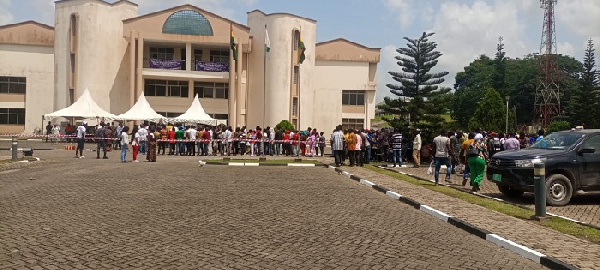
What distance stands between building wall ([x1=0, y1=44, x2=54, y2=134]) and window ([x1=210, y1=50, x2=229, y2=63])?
47.1ft

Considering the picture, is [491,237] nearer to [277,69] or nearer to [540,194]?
[540,194]

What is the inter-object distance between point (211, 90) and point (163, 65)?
5.28 meters

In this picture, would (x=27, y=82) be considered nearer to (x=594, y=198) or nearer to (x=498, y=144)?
(x=498, y=144)

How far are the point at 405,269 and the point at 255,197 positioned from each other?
644cm

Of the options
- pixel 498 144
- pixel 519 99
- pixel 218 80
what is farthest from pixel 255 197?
pixel 519 99

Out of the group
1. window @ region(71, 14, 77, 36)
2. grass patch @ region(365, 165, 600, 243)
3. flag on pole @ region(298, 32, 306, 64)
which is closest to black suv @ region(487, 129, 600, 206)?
grass patch @ region(365, 165, 600, 243)

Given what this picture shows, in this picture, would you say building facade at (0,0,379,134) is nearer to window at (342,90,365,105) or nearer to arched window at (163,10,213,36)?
arched window at (163,10,213,36)

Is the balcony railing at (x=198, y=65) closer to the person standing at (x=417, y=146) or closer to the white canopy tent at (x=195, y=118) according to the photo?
the white canopy tent at (x=195, y=118)

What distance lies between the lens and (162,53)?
51375 millimetres

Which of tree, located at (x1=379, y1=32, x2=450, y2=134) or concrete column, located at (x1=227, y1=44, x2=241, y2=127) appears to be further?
concrete column, located at (x1=227, y1=44, x2=241, y2=127)

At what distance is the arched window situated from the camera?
48.2 meters

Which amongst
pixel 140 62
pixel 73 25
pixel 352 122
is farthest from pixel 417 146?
pixel 73 25

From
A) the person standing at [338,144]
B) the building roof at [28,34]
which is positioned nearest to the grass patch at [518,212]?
the person standing at [338,144]

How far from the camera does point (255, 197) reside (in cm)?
1218
